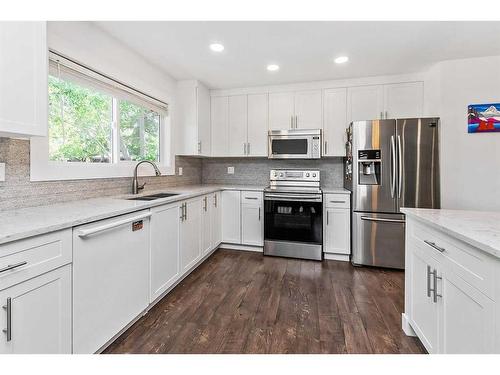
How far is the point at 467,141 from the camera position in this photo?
9.64 feet

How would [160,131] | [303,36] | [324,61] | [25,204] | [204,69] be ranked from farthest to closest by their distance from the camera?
[160,131] < [204,69] < [324,61] < [303,36] < [25,204]

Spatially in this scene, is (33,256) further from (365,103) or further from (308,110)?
(365,103)

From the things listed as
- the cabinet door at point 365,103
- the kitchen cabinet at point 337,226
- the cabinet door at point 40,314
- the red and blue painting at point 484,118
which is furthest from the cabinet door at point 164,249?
the red and blue painting at point 484,118

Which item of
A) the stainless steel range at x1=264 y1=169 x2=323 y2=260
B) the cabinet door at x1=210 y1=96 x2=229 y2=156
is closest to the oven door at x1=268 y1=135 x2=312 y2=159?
the stainless steel range at x1=264 y1=169 x2=323 y2=260

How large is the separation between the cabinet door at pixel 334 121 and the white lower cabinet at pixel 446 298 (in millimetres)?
1960

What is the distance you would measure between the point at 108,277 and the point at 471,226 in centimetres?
206

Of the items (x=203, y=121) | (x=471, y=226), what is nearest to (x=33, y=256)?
(x=471, y=226)

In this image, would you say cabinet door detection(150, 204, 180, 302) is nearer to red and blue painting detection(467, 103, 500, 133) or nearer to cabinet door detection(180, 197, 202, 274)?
cabinet door detection(180, 197, 202, 274)

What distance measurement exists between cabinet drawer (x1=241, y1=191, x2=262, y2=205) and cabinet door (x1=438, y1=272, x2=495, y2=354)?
94.8 inches

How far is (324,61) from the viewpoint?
2969mm

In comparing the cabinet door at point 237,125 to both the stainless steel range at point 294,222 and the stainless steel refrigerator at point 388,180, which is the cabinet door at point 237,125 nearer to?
the stainless steel range at point 294,222

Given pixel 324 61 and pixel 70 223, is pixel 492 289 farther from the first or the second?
pixel 324 61
